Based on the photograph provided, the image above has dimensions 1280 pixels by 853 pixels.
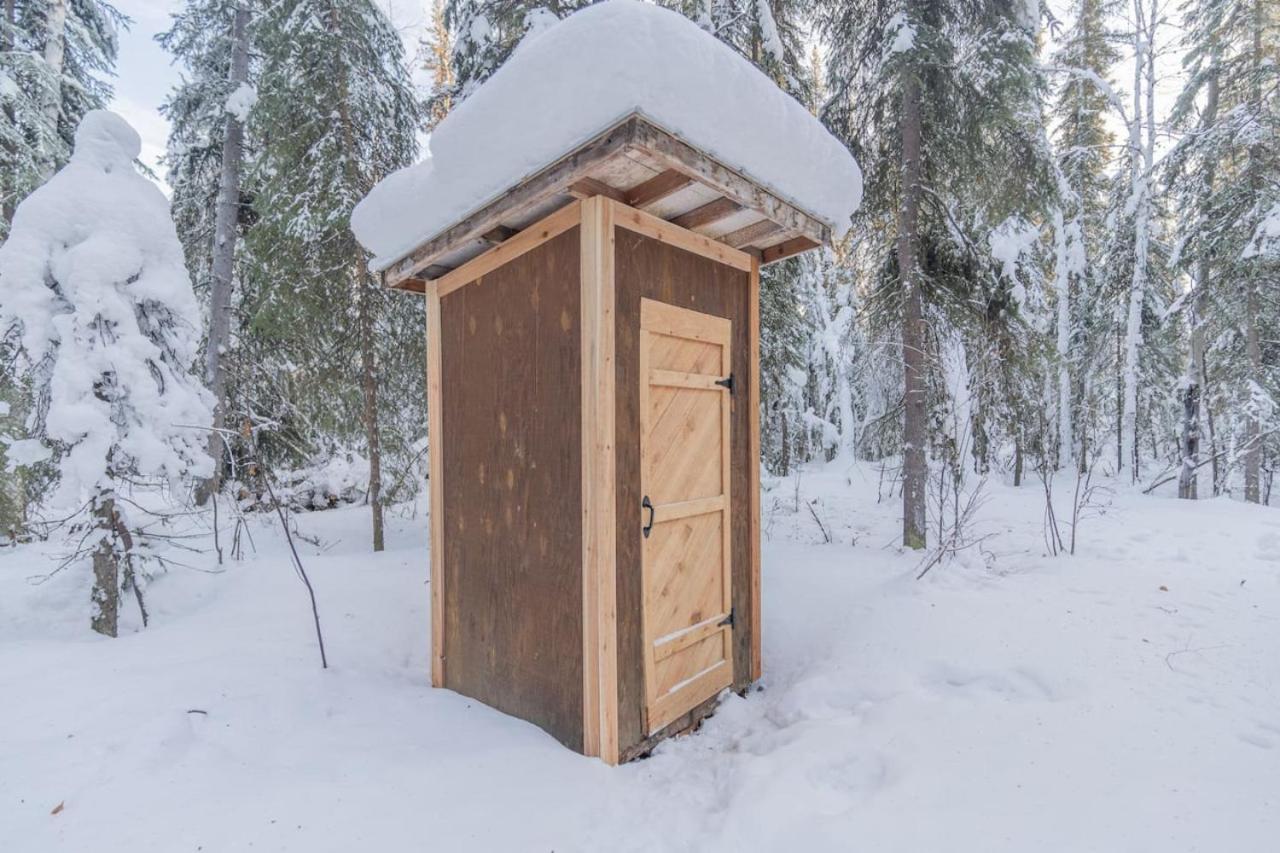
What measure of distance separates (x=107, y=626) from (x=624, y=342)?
158 inches

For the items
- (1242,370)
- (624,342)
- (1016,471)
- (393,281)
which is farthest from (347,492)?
(1242,370)

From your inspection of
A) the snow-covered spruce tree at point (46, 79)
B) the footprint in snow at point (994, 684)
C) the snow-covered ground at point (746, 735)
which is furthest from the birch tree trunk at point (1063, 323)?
the snow-covered spruce tree at point (46, 79)

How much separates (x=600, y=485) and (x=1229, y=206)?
37.9 feet

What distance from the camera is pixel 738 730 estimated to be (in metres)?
2.93

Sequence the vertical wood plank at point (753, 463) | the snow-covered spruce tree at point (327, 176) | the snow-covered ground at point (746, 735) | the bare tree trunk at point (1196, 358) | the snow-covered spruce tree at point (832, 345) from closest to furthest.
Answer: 1. the snow-covered ground at point (746, 735)
2. the vertical wood plank at point (753, 463)
3. the snow-covered spruce tree at point (327, 176)
4. the bare tree trunk at point (1196, 358)
5. the snow-covered spruce tree at point (832, 345)

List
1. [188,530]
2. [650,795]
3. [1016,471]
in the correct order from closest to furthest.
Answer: [650,795]
[188,530]
[1016,471]

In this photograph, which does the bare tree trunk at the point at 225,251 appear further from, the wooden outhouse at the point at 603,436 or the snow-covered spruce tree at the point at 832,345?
the snow-covered spruce tree at the point at 832,345

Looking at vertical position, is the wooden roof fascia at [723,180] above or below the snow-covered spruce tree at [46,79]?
below

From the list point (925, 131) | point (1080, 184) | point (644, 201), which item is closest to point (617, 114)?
point (644, 201)

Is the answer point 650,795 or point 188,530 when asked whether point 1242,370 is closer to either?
point 650,795

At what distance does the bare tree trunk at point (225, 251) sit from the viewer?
22.7ft

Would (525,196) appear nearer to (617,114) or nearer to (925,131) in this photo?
(617,114)

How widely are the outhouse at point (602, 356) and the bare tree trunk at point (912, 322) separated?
2786mm

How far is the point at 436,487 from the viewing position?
3.46 metres
